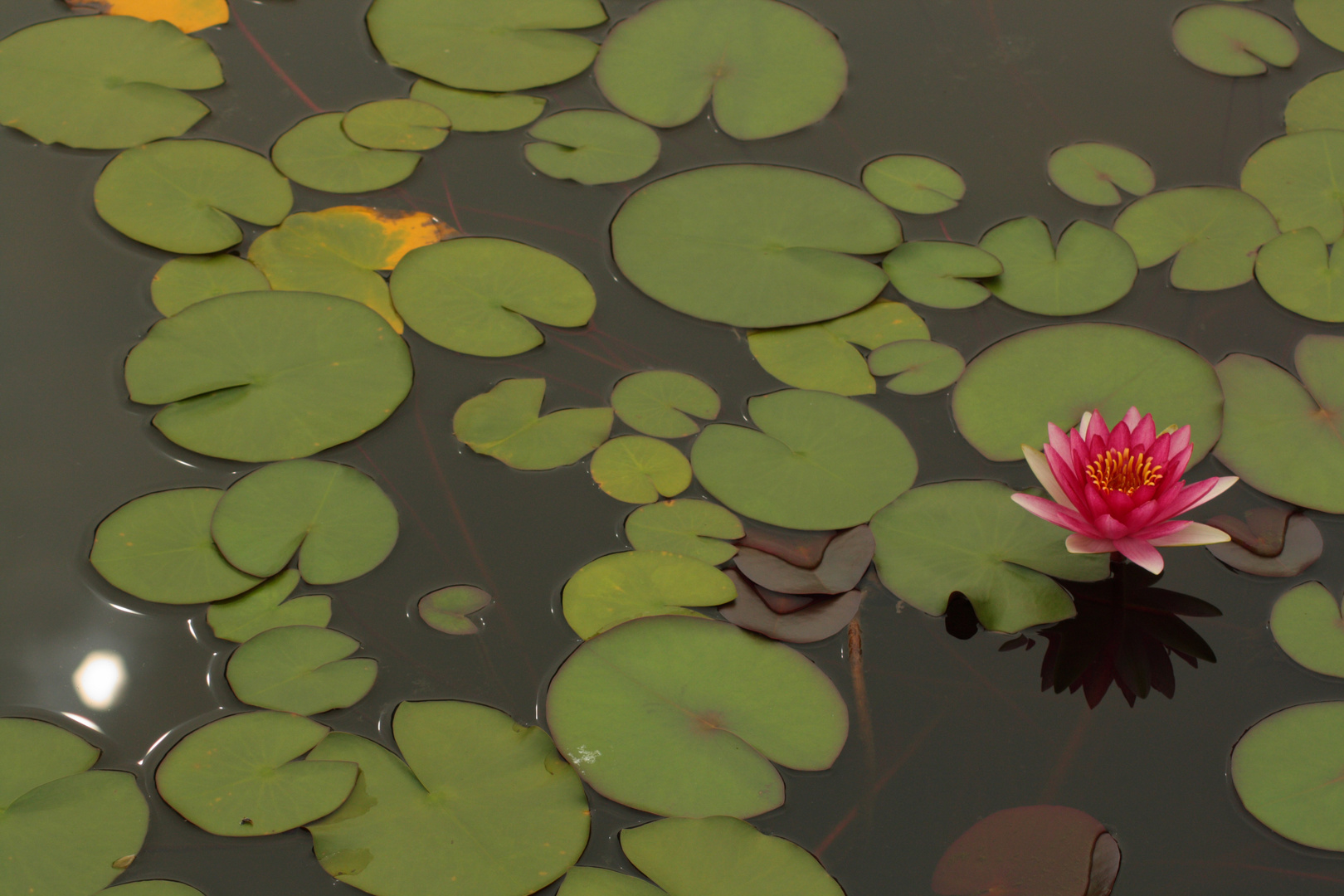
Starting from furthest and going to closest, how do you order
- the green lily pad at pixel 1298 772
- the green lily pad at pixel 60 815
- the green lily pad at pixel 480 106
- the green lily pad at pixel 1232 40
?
the green lily pad at pixel 1232 40, the green lily pad at pixel 480 106, the green lily pad at pixel 1298 772, the green lily pad at pixel 60 815

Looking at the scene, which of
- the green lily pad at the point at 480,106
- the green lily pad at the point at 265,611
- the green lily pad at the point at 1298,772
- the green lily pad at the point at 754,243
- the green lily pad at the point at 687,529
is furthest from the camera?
the green lily pad at the point at 480,106

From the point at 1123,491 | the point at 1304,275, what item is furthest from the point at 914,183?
the point at 1123,491

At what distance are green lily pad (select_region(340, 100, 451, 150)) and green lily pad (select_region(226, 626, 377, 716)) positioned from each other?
4.47 ft

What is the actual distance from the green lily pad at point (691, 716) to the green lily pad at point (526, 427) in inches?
17.0

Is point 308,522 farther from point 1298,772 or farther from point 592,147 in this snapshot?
point 1298,772

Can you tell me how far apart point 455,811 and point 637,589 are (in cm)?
50

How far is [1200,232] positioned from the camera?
102 inches

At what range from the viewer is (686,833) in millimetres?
1682

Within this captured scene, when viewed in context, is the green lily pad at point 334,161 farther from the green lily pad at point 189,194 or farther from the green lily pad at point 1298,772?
the green lily pad at point 1298,772

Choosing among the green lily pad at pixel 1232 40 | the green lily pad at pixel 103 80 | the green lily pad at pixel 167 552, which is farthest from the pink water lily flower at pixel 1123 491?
the green lily pad at pixel 103 80

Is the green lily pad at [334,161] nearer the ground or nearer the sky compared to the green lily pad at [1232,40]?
nearer the ground

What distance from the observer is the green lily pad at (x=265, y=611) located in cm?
190

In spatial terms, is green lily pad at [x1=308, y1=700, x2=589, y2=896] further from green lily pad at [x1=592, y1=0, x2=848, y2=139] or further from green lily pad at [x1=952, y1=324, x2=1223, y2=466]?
green lily pad at [x1=592, y1=0, x2=848, y2=139]

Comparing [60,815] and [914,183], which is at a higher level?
[914,183]
